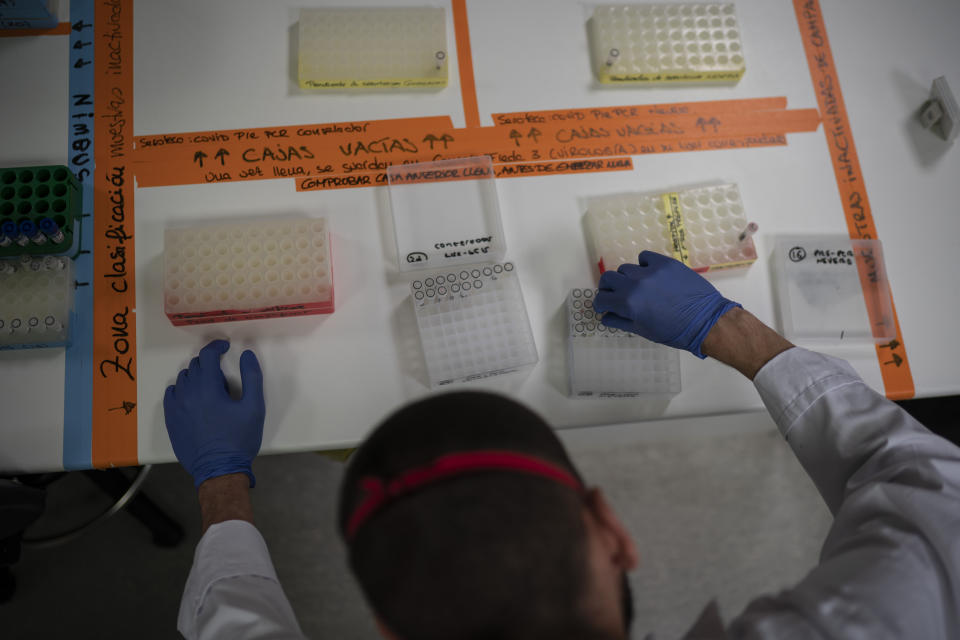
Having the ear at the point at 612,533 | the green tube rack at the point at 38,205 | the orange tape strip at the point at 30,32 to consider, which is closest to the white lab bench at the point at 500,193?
the orange tape strip at the point at 30,32

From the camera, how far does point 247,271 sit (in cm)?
116

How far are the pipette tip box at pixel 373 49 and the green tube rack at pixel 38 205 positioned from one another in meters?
0.57

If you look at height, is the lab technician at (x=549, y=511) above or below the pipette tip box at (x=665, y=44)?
below

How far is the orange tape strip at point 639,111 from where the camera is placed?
1.34 meters

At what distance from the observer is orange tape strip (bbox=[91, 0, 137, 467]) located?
1.13 metres

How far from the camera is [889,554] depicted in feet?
2.67

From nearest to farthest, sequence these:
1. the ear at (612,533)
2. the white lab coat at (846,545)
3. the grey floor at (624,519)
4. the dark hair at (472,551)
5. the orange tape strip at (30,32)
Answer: the dark hair at (472,551), the ear at (612,533), the white lab coat at (846,545), the orange tape strip at (30,32), the grey floor at (624,519)

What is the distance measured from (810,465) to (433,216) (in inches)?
36.9

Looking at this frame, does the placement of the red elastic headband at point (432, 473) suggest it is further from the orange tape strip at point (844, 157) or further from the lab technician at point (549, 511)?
the orange tape strip at point (844, 157)

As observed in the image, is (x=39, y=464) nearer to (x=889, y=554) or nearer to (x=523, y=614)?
(x=523, y=614)

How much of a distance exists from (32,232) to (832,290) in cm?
174

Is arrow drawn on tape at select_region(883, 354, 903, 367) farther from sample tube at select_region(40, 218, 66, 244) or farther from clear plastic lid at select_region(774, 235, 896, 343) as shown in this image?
sample tube at select_region(40, 218, 66, 244)

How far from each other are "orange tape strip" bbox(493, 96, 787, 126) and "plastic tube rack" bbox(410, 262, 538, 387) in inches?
15.4

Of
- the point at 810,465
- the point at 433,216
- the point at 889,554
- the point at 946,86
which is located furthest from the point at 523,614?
the point at 946,86
